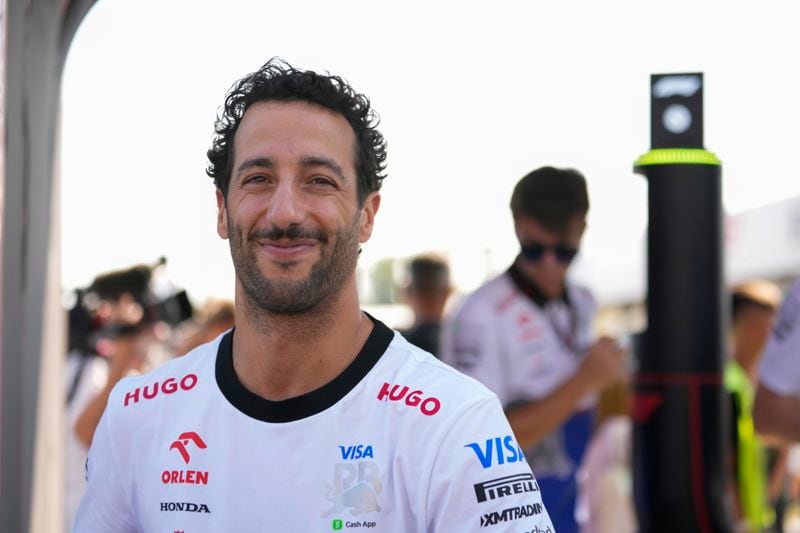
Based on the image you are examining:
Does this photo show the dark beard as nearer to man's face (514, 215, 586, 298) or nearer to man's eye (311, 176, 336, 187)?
man's eye (311, 176, 336, 187)

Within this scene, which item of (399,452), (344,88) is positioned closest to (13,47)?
(344,88)

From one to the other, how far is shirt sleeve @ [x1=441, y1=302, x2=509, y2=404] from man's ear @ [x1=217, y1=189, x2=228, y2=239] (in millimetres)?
1637

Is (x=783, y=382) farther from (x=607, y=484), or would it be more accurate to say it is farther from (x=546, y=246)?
(x=607, y=484)

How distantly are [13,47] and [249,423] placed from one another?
4.58 feet

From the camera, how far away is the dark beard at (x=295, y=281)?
190 cm

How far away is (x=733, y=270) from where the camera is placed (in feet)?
39.5

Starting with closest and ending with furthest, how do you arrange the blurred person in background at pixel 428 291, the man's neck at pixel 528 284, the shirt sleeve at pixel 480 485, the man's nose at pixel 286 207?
1. the shirt sleeve at pixel 480 485
2. the man's nose at pixel 286 207
3. the man's neck at pixel 528 284
4. the blurred person in background at pixel 428 291

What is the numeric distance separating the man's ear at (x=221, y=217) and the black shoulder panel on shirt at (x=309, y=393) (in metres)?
0.25

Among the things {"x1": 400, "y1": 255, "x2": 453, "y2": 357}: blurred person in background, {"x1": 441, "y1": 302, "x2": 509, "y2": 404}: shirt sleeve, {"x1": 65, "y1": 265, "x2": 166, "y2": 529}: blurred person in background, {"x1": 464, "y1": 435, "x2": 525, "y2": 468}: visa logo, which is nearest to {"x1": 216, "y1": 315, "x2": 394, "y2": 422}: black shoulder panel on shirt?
{"x1": 464, "y1": 435, "x2": 525, "y2": 468}: visa logo

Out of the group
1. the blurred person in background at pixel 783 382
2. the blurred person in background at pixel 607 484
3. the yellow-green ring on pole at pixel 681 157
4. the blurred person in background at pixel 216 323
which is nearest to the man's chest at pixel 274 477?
the yellow-green ring on pole at pixel 681 157

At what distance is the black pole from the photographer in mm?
2262

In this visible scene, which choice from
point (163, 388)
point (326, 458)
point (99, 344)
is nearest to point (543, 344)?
point (163, 388)

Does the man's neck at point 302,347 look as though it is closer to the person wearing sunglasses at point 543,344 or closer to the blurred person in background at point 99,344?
the person wearing sunglasses at point 543,344

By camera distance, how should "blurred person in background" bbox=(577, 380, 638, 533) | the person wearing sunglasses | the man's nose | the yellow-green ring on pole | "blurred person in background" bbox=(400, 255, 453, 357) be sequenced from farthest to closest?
"blurred person in background" bbox=(400, 255, 453, 357)
"blurred person in background" bbox=(577, 380, 638, 533)
the person wearing sunglasses
the yellow-green ring on pole
the man's nose
